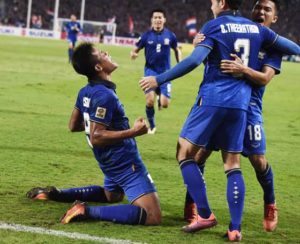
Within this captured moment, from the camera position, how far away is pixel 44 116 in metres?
13.4

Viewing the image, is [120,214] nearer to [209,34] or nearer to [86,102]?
[86,102]

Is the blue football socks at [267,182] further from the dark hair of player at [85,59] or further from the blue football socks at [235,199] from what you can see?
the dark hair of player at [85,59]

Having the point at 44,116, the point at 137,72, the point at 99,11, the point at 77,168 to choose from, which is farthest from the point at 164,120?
the point at 99,11

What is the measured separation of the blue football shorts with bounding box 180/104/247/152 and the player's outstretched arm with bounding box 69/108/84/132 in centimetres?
116

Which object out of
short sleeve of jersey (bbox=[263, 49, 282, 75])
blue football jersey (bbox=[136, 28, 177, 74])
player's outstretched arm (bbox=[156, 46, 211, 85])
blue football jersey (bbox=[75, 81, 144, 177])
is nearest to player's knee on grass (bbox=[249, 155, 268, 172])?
short sleeve of jersey (bbox=[263, 49, 282, 75])

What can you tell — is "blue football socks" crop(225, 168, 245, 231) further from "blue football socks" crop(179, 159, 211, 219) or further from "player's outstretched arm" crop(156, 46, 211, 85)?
"player's outstretched arm" crop(156, 46, 211, 85)

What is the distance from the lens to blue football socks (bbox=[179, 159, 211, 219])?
5562mm

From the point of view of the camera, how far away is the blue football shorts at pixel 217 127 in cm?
546

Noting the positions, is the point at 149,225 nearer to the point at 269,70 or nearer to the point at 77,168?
the point at 269,70

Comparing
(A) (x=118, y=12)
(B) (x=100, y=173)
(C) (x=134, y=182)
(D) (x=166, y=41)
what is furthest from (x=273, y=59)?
(A) (x=118, y=12)

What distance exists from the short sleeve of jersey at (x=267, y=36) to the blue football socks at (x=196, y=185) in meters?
1.12

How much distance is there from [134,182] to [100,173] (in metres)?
2.22

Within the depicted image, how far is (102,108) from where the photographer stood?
228 inches

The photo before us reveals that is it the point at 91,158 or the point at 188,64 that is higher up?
the point at 188,64
